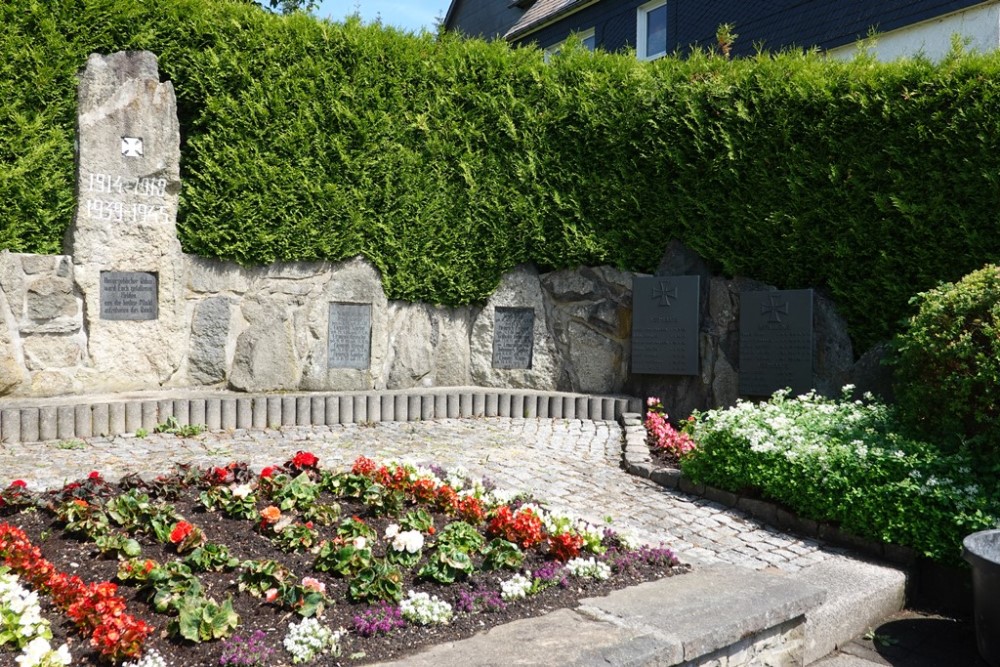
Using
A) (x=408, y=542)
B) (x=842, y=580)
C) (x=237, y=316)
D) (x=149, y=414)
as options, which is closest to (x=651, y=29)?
(x=237, y=316)

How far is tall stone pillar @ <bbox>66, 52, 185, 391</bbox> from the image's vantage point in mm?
6961

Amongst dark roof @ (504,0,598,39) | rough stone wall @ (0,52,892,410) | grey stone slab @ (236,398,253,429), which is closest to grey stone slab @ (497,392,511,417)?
rough stone wall @ (0,52,892,410)

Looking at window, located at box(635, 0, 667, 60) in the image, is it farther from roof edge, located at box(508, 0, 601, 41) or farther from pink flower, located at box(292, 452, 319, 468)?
pink flower, located at box(292, 452, 319, 468)

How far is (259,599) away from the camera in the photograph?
2869mm

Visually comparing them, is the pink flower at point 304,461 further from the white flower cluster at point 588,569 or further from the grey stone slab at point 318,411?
the grey stone slab at point 318,411

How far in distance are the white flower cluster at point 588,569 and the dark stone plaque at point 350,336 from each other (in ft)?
16.6

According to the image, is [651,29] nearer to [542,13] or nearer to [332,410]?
[542,13]

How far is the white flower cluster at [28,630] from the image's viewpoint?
228 centimetres

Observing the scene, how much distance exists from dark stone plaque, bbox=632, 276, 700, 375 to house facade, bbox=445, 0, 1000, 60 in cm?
308

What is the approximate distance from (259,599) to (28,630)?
729mm

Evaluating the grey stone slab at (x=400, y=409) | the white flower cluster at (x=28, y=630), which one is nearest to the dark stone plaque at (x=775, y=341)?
the grey stone slab at (x=400, y=409)

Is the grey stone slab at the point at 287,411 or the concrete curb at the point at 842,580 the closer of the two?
the concrete curb at the point at 842,580

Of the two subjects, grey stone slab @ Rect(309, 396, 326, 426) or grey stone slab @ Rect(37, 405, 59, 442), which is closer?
grey stone slab @ Rect(37, 405, 59, 442)

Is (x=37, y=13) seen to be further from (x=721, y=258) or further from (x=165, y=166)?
(x=721, y=258)
